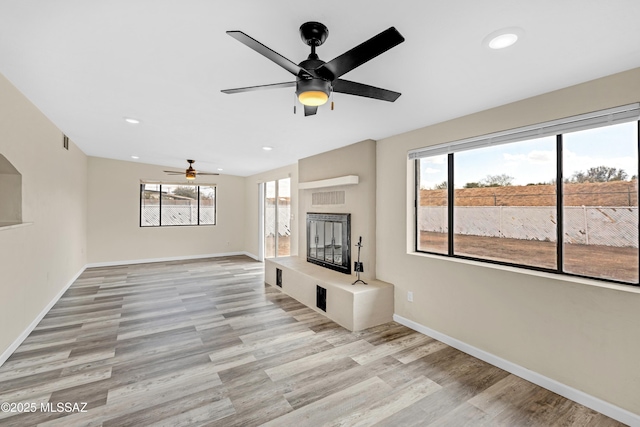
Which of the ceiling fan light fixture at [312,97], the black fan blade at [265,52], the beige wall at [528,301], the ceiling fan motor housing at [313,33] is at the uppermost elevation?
the ceiling fan motor housing at [313,33]

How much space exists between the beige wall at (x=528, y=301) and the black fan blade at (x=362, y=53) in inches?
75.9

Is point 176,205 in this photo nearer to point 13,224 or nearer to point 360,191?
point 13,224

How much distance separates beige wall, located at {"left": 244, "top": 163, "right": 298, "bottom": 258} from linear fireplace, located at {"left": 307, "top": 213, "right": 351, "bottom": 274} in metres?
1.18

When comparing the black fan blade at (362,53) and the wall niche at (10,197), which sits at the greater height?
the black fan blade at (362,53)

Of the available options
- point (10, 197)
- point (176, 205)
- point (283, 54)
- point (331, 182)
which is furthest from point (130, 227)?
point (283, 54)

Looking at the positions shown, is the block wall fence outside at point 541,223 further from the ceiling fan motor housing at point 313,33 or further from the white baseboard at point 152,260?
the white baseboard at point 152,260

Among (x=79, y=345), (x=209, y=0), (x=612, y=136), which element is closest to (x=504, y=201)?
(x=612, y=136)

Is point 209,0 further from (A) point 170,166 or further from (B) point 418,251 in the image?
(A) point 170,166

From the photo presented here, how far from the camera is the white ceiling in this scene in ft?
5.09

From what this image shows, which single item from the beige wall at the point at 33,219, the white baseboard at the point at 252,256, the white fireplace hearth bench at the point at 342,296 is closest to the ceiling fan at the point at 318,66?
the white fireplace hearth bench at the point at 342,296

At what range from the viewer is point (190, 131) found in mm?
4066

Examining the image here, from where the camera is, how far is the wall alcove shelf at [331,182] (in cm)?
421

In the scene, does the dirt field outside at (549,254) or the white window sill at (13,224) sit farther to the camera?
the white window sill at (13,224)

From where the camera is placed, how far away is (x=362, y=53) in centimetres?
148
